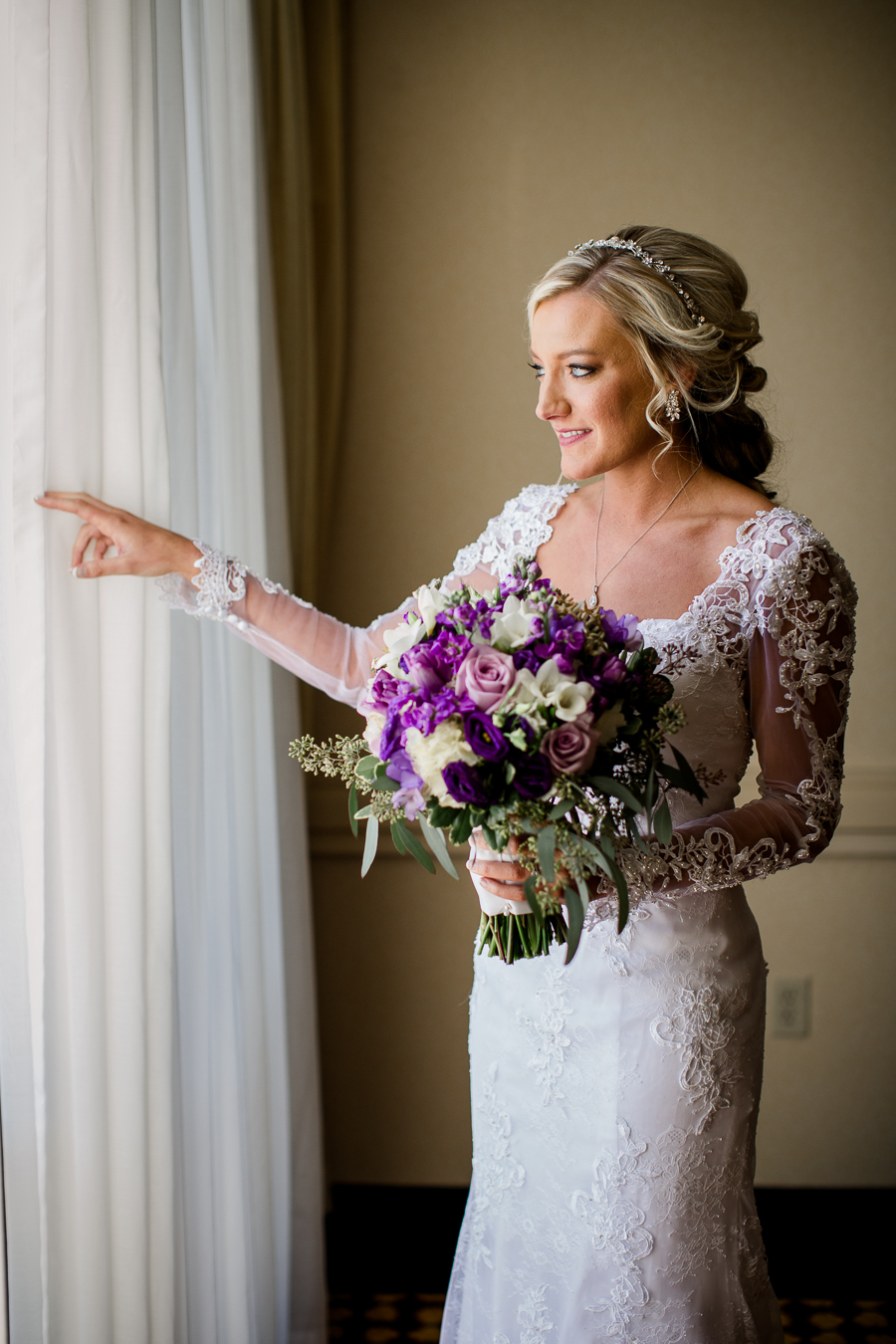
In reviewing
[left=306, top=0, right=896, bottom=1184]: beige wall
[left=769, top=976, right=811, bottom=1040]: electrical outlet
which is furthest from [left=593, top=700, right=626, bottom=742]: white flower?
[left=769, top=976, right=811, bottom=1040]: electrical outlet

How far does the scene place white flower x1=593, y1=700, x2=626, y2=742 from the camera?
1.19m

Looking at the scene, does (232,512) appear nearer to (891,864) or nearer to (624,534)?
(624,534)

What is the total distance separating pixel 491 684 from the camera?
112 cm

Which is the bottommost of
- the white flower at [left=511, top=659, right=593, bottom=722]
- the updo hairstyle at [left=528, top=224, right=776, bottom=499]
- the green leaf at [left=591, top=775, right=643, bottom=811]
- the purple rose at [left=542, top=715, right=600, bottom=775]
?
the green leaf at [left=591, top=775, right=643, bottom=811]

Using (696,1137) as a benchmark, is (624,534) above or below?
above

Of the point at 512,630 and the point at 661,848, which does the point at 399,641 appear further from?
the point at 661,848

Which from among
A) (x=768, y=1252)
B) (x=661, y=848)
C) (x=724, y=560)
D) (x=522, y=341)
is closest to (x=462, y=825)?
(x=661, y=848)

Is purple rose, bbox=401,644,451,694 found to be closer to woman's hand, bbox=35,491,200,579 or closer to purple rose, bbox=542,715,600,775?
purple rose, bbox=542,715,600,775

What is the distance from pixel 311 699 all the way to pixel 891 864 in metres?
1.63

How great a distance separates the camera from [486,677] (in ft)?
3.70

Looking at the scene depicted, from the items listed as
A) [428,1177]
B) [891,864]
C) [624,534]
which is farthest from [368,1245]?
[624,534]

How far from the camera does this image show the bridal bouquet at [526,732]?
3.71 ft

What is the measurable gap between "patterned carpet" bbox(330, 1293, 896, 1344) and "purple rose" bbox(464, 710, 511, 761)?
196cm

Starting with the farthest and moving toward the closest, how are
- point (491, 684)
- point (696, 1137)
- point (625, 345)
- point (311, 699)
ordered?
point (311, 699) < point (625, 345) < point (696, 1137) < point (491, 684)
